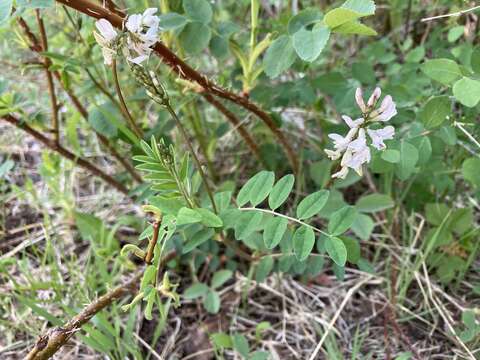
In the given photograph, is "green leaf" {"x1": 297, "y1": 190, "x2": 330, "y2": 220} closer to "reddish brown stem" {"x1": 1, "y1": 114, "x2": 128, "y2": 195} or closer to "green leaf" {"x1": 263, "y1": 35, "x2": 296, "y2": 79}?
"green leaf" {"x1": 263, "y1": 35, "x2": 296, "y2": 79}

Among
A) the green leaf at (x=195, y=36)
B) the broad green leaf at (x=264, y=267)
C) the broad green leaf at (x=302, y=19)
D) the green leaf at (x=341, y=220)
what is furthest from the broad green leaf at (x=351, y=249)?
the green leaf at (x=195, y=36)

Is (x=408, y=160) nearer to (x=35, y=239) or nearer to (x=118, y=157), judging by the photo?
(x=118, y=157)

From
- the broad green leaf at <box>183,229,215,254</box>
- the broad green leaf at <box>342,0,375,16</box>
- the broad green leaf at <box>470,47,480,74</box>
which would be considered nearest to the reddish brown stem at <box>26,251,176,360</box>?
the broad green leaf at <box>183,229,215,254</box>

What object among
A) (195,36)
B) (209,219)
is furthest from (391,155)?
(195,36)

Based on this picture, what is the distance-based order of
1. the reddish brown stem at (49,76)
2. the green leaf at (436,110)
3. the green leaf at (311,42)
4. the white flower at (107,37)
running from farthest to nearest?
1. the reddish brown stem at (49,76)
2. the green leaf at (436,110)
3. the green leaf at (311,42)
4. the white flower at (107,37)

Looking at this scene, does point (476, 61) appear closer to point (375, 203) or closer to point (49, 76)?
point (375, 203)

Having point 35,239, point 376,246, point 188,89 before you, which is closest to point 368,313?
point 376,246

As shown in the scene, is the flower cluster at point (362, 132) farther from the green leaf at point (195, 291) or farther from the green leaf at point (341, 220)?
the green leaf at point (195, 291)
